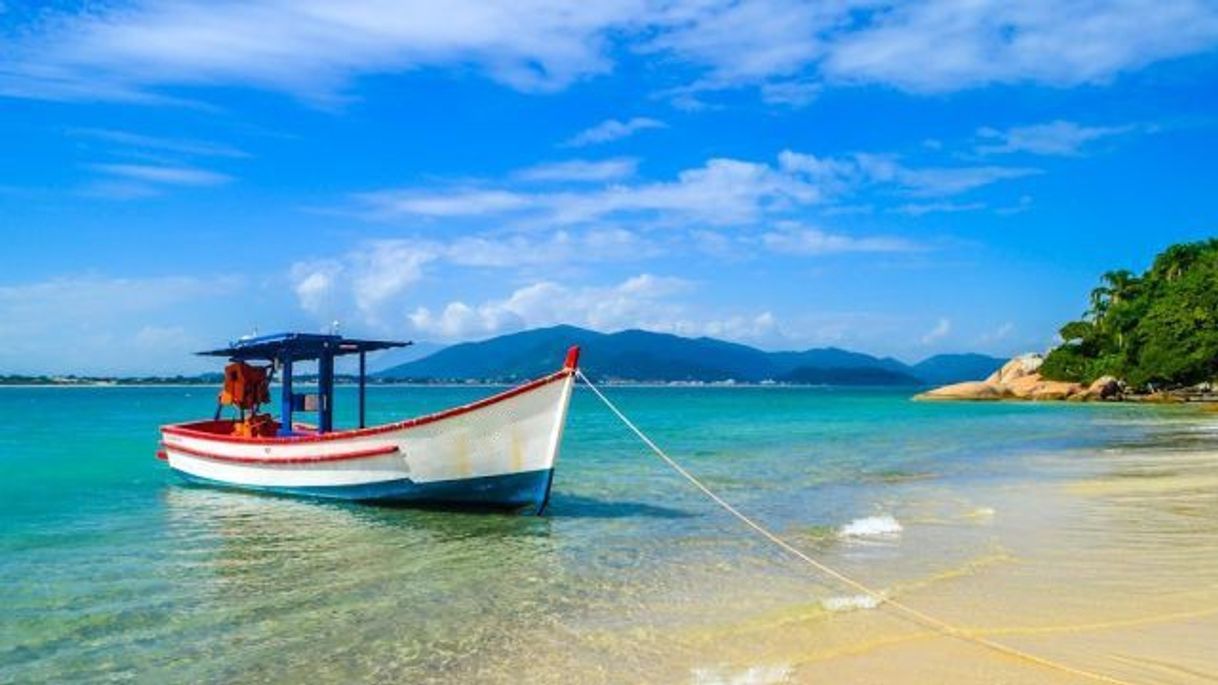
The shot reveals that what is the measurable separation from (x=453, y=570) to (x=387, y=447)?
510 cm

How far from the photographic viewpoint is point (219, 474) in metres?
20.3

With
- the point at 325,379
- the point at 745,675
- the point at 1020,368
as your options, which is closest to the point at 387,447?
the point at 325,379

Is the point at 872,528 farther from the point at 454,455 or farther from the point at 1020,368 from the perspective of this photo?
the point at 1020,368

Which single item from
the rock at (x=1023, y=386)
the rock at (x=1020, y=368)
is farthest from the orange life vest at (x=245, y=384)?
the rock at (x=1020, y=368)

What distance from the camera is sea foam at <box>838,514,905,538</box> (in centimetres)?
1358

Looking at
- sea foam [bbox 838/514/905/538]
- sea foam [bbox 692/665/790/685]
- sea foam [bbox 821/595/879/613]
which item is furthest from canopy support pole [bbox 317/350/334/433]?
sea foam [bbox 692/665/790/685]

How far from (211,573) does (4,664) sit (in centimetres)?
368

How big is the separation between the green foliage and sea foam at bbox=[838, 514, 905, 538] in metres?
59.4

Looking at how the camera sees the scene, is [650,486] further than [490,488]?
Yes

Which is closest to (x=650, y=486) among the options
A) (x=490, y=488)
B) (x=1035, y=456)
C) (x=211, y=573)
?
(x=490, y=488)

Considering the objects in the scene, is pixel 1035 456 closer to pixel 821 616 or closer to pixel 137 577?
pixel 821 616

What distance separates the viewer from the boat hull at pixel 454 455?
50.3 feet

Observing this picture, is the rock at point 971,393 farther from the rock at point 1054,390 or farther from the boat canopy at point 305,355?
the boat canopy at point 305,355

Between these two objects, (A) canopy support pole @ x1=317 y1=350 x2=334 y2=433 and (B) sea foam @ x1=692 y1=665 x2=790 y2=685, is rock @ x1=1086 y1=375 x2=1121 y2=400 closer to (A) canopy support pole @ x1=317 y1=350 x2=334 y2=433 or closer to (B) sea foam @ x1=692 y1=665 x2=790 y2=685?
(A) canopy support pole @ x1=317 y1=350 x2=334 y2=433
